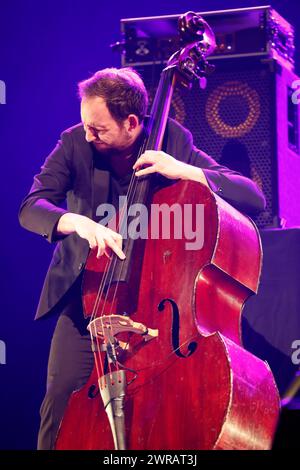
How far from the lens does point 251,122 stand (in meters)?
3.17

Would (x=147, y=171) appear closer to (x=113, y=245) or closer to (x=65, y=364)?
(x=113, y=245)

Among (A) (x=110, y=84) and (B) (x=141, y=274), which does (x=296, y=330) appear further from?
(A) (x=110, y=84)

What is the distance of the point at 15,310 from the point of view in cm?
419

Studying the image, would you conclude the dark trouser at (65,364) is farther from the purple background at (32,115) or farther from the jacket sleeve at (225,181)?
the purple background at (32,115)

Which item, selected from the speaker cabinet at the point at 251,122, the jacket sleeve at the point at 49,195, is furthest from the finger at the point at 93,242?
the speaker cabinet at the point at 251,122

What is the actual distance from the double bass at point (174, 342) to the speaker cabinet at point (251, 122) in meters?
0.57

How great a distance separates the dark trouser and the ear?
21.4 inches

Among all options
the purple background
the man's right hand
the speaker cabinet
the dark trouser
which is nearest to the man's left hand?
the man's right hand

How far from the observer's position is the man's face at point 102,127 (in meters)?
2.67

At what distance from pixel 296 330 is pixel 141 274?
721 millimetres

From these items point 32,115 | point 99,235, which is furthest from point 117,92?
point 32,115

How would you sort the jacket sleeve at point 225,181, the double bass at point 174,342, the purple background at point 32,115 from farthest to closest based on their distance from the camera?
the purple background at point 32,115 < the jacket sleeve at point 225,181 < the double bass at point 174,342

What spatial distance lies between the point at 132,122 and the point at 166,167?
27 cm
